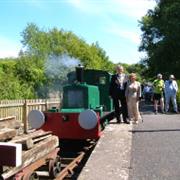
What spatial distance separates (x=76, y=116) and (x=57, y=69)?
112 ft

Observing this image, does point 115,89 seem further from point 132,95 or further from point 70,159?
point 70,159

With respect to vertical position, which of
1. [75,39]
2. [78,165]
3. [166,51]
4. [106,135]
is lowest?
[78,165]

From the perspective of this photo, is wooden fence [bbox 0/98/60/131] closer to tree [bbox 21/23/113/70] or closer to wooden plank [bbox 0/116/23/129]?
wooden plank [bbox 0/116/23/129]

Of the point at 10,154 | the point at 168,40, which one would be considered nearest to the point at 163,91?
the point at 168,40

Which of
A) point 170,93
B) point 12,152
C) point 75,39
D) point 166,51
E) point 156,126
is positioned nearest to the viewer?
point 12,152

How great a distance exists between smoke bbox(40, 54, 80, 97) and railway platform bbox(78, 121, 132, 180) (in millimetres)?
29106

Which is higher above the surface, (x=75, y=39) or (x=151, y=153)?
(x=75, y=39)

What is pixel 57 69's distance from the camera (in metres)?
47.8

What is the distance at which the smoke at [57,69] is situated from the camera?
42656 mm

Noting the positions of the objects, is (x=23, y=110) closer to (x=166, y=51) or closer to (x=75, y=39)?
(x=166, y=51)

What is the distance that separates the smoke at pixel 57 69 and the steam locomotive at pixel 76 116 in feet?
81.1

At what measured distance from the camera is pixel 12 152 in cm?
622

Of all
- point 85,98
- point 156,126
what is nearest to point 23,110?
point 85,98

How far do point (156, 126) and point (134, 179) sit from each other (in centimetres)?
672
